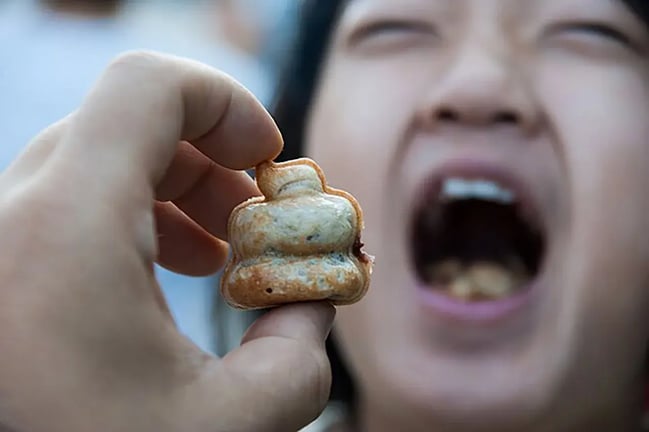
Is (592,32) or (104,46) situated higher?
(592,32)

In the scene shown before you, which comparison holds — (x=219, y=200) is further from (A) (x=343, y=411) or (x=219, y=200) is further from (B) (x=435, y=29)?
(A) (x=343, y=411)

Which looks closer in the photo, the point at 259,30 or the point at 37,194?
the point at 37,194

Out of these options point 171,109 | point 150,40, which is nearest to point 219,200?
Result: point 171,109

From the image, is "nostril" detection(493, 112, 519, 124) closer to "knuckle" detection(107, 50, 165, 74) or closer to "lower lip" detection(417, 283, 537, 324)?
"lower lip" detection(417, 283, 537, 324)

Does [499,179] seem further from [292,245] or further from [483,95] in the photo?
[292,245]

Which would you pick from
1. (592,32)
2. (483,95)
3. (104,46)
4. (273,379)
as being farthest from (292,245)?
(104,46)

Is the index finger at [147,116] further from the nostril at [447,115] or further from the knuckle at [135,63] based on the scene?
the nostril at [447,115]
